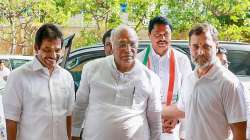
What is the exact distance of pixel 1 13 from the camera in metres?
10.7

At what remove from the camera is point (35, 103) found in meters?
2.88

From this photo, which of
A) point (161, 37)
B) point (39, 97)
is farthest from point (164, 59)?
point (39, 97)

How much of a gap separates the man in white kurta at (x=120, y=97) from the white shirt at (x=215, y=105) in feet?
1.03

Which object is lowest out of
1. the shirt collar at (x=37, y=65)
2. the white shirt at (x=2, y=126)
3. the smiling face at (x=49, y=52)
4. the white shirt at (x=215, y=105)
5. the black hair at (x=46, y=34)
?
the white shirt at (x=2, y=126)

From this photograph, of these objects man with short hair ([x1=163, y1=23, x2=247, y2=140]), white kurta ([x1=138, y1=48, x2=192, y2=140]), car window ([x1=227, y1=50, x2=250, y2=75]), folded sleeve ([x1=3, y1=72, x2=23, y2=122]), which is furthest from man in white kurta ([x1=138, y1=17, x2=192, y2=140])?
car window ([x1=227, y1=50, x2=250, y2=75])

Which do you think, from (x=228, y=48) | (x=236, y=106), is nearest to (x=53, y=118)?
(x=236, y=106)

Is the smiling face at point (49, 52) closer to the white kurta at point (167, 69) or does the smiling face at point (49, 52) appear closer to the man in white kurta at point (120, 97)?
the man in white kurta at point (120, 97)

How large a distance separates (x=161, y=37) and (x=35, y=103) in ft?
4.55

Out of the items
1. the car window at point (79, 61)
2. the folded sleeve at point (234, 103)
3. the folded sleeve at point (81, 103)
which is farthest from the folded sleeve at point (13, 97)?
the car window at point (79, 61)

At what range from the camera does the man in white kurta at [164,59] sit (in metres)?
3.78

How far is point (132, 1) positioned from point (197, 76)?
273 inches

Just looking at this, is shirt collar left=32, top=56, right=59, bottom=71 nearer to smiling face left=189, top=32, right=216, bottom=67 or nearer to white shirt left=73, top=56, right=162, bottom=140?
white shirt left=73, top=56, right=162, bottom=140

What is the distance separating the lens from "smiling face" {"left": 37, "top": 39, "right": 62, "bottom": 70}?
2.91m

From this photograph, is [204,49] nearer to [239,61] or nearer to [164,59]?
[164,59]
